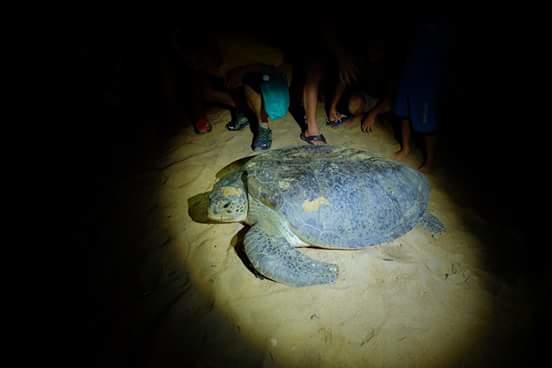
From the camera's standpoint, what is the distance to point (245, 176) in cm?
163

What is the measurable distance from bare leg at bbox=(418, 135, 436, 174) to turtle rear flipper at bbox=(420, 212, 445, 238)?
64 centimetres

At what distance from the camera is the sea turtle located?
1396 millimetres

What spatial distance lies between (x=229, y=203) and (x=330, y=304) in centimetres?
79

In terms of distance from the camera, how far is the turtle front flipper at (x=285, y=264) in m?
1.34

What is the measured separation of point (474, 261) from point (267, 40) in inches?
101

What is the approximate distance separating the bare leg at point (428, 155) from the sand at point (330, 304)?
0.50m

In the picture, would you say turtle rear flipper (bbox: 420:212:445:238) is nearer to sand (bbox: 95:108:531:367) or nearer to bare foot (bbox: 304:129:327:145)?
sand (bbox: 95:108:531:367)

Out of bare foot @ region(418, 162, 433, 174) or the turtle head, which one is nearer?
the turtle head

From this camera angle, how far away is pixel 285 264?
1.36 meters

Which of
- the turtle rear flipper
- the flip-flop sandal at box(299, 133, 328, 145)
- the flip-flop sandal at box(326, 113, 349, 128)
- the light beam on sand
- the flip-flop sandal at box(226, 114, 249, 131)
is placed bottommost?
the light beam on sand

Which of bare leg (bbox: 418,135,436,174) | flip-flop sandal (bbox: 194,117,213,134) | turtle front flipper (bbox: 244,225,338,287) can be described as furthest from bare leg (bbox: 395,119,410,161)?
flip-flop sandal (bbox: 194,117,213,134)

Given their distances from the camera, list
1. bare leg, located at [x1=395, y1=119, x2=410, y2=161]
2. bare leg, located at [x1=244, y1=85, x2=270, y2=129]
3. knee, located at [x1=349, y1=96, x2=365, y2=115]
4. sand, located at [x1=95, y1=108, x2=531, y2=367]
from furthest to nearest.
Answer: knee, located at [x1=349, y1=96, x2=365, y2=115], bare leg, located at [x1=244, y1=85, x2=270, y2=129], bare leg, located at [x1=395, y1=119, x2=410, y2=161], sand, located at [x1=95, y1=108, x2=531, y2=367]

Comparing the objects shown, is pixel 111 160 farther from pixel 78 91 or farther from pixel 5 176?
pixel 78 91

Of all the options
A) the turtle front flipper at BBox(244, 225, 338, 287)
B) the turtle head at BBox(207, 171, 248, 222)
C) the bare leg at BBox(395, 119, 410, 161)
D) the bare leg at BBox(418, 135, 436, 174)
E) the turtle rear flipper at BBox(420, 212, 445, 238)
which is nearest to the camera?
the turtle front flipper at BBox(244, 225, 338, 287)
